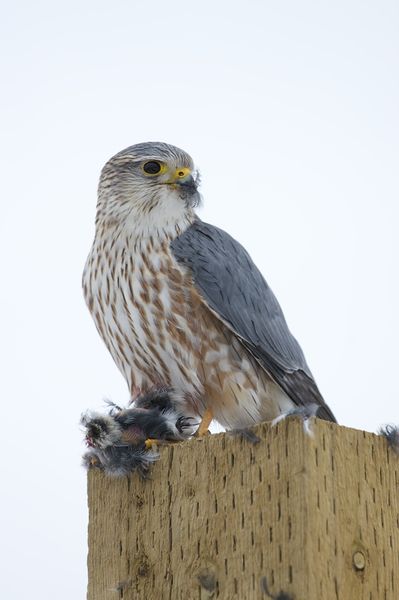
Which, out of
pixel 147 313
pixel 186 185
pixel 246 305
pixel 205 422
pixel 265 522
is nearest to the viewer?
pixel 265 522

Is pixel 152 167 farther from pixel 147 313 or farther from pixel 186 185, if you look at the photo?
pixel 147 313

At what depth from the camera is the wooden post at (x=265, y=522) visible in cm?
216

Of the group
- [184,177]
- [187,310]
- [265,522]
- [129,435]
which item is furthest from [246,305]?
[265,522]

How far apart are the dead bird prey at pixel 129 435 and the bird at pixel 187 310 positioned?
26 cm

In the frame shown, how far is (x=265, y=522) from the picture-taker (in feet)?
7.25

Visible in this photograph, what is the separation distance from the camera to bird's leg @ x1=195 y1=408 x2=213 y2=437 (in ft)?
10.9

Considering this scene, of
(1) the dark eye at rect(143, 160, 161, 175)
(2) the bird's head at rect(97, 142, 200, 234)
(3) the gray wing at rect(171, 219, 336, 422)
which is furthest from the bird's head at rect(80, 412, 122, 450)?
(1) the dark eye at rect(143, 160, 161, 175)

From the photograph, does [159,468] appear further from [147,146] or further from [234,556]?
[147,146]

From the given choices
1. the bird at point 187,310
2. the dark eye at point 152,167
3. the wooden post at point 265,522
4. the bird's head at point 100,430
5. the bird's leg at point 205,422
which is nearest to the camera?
the wooden post at point 265,522

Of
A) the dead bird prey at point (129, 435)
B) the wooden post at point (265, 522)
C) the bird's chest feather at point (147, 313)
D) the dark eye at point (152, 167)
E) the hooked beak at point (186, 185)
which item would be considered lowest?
the wooden post at point (265, 522)

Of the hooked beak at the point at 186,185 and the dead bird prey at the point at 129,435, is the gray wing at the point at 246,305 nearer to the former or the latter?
the hooked beak at the point at 186,185

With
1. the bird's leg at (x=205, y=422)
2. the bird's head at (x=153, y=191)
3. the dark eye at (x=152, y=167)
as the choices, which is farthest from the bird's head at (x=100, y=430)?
the dark eye at (x=152, y=167)

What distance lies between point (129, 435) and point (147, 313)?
2.68ft

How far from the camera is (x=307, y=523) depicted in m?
2.13
